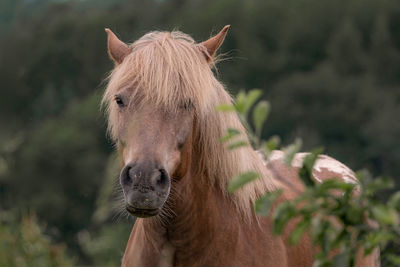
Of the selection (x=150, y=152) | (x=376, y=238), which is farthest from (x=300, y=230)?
(x=150, y=152)

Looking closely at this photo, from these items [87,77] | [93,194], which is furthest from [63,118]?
[93,194]

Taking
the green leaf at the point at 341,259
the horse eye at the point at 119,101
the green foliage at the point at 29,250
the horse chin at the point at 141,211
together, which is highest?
the green leaf at the point at 341,259

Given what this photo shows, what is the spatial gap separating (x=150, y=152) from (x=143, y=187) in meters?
0.21

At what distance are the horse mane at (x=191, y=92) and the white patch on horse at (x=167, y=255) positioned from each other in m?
0.41

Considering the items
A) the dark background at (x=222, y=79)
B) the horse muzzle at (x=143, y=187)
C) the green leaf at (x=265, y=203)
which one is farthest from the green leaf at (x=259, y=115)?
the dark background at (x=222, y=79)

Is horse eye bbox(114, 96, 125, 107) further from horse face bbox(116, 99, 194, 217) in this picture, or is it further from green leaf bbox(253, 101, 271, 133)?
green leaf bbox(253, 101, 271, 133)

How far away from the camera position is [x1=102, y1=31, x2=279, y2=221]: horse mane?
4.02m

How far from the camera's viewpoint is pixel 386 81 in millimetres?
43625

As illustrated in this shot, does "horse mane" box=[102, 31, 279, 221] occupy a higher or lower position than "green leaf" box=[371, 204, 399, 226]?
lower

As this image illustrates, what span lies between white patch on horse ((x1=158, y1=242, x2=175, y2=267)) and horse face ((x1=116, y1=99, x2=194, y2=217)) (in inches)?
15.3

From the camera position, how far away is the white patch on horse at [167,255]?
13.4 ft

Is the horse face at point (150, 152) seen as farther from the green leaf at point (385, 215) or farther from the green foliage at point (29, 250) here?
the green foliage at point (29, 250)

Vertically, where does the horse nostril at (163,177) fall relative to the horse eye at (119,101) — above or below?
below

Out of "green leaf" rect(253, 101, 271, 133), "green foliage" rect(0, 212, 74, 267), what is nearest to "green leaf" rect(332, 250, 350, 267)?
"green leaf" rect(253, 101, 271, 133)
